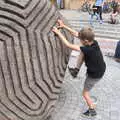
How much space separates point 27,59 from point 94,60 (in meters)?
1.25

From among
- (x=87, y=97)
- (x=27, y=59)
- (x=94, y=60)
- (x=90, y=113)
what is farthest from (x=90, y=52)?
(x=27, y=59)

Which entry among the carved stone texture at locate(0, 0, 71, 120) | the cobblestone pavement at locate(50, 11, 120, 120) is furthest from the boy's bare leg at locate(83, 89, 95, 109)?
the carved stone texture at locate(0, 0, 71, 120)

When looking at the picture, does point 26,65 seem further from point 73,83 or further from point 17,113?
point 73,83

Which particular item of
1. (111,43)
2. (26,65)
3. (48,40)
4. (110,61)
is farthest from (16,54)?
(111,43)

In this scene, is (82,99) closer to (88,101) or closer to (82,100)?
(82,100)

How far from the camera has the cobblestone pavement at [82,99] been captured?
6438mm

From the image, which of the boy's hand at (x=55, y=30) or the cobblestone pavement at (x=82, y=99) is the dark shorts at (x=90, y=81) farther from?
the boy's hand at (x=55, y=30)

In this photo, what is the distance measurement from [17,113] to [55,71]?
0.79 meters

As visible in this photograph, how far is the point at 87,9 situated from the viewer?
73.4 ft

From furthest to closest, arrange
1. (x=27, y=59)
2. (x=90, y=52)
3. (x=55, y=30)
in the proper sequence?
(x=90, y=52) < (x=55, y=30) < (x=27, y=59)

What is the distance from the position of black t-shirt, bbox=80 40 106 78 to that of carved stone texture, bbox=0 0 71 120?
502mm

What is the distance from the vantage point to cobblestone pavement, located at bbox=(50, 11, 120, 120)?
21.1ft

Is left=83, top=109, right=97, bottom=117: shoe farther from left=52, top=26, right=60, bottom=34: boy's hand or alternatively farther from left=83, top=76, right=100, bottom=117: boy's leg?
left=52, top=26, right=60, bottom=34: boy's hand

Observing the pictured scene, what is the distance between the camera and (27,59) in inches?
213
